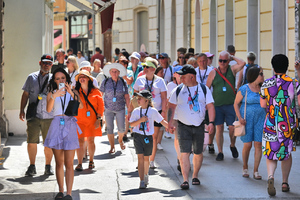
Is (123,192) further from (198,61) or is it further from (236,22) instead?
(236,22)

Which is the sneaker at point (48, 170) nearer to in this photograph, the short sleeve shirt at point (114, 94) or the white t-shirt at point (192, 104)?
the white t-shirt at point (192, 104)

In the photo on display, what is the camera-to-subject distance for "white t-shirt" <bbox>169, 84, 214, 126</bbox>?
852 cm

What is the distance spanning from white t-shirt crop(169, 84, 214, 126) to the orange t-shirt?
166cm

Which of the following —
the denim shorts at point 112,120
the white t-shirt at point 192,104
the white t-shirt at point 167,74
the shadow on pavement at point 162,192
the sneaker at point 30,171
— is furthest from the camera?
the white t-shirt at point 167,74

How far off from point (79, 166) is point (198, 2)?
46.3 feet

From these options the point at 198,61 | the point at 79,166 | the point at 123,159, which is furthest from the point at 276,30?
Result: the point at 79,166

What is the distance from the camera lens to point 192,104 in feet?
27.9

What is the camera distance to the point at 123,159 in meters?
10.9

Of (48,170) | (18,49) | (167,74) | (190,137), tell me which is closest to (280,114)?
(190,137)

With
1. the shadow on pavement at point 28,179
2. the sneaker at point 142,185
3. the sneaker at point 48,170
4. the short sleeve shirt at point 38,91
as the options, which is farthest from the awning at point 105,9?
the sneaker at point 142,185

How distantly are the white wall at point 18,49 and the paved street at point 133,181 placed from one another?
7.85 feet

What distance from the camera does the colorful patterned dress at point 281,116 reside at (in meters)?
8.00

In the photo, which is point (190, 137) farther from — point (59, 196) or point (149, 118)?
point (59, 196)

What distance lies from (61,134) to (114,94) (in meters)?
3.76
